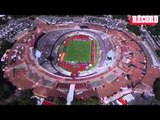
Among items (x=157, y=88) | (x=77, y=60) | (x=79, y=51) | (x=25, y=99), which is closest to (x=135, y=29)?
(x=79, y=51)

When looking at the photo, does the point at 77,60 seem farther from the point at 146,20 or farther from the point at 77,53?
the point at 146,20

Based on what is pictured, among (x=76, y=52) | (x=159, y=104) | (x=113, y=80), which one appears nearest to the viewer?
(x=159, y=104)

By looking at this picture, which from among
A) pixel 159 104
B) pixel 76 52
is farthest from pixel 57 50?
pixel 159 104

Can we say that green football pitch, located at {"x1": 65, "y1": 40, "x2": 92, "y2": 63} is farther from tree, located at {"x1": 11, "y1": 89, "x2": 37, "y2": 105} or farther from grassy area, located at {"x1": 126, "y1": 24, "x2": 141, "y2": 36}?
tree, located at {"x1": 11, "y1": 89, "x2": 37, "y2": 105}

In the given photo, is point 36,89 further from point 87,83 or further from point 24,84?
point 87,83

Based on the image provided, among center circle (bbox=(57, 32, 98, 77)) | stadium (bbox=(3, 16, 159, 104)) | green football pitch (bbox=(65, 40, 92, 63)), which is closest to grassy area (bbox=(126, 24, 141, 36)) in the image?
stadium (bbox=(3, 16, 159, 104))

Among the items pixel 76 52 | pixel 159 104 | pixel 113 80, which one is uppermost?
pixel 76 52

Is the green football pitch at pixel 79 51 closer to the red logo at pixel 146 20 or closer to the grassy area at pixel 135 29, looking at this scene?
the grassy area at pixel 135 29
